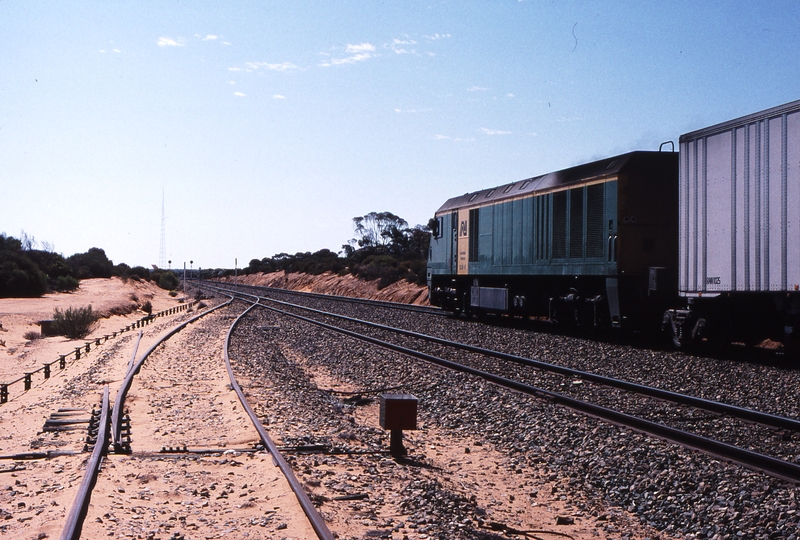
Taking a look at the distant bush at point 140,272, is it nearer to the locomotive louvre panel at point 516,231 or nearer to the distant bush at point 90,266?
the distant bush at point 90,266

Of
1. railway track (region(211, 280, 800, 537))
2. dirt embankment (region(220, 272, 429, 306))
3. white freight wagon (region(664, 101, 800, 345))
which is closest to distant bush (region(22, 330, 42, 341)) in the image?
railway track (region(211, 280, 800, 537))

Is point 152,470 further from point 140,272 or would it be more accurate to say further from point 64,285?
point 140,272

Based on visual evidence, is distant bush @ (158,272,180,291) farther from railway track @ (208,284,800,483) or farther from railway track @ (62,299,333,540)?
railway track @ (62,299,333,540)

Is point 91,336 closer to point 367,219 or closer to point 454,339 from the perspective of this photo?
point 454,339

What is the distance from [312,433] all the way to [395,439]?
3.94 feet

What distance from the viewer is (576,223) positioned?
17.1m

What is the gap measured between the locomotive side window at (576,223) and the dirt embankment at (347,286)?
882 inches

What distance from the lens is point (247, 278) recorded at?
115875 millimetres

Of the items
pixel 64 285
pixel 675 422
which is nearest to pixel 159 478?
pixel 675 422

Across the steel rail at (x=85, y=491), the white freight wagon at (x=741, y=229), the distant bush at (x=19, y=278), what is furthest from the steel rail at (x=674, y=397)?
the distant bush at (x=19, y=278)

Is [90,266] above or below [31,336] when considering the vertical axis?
above

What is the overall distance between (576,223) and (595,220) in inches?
31.5

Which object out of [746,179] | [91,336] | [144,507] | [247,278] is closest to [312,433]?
[144,507]

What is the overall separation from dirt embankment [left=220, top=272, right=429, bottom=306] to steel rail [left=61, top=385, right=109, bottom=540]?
107 feet
